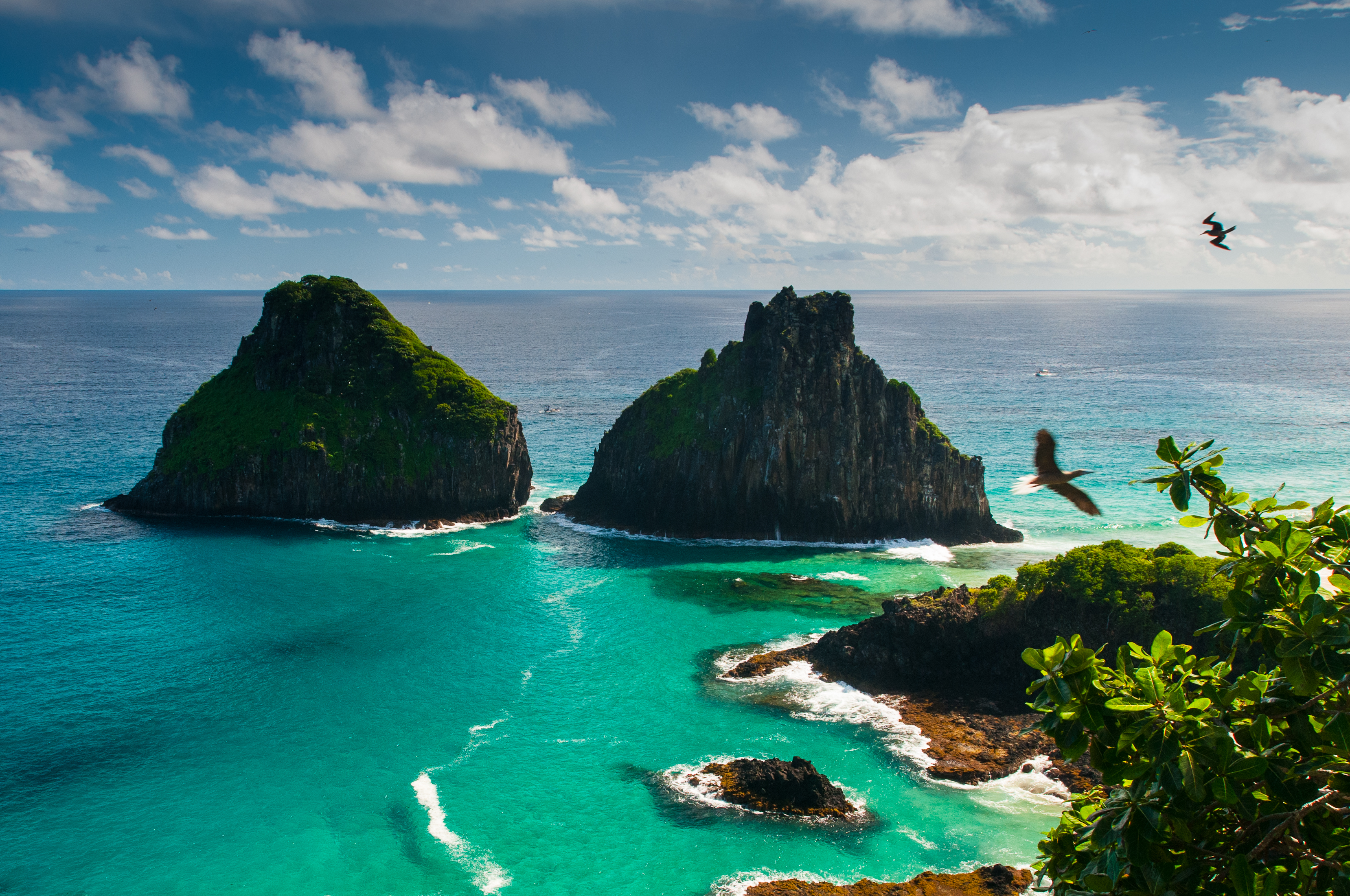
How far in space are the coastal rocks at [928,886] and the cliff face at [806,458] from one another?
164ft

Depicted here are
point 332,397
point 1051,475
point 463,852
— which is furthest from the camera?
point 332,397

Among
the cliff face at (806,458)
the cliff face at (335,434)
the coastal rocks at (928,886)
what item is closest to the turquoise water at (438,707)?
the coastal rocks at (928,886)

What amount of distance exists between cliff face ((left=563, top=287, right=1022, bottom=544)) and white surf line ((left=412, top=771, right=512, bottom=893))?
4718 cm

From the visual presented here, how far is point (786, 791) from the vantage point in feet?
125

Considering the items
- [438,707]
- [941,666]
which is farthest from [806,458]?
[438,707]

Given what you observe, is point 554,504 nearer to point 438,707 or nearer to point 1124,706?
point 438,707

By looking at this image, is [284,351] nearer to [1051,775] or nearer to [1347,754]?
[1051,775]

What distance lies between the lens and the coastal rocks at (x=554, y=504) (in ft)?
300

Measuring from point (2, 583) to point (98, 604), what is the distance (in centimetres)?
997

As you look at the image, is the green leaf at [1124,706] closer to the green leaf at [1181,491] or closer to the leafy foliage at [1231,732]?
the leafy foliage at [1231,732]

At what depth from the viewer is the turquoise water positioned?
1374 inches

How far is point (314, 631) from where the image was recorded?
57844 millimetres

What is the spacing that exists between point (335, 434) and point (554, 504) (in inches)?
985

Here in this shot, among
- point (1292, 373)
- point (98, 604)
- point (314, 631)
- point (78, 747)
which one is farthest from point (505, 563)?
point (1292, 373)
